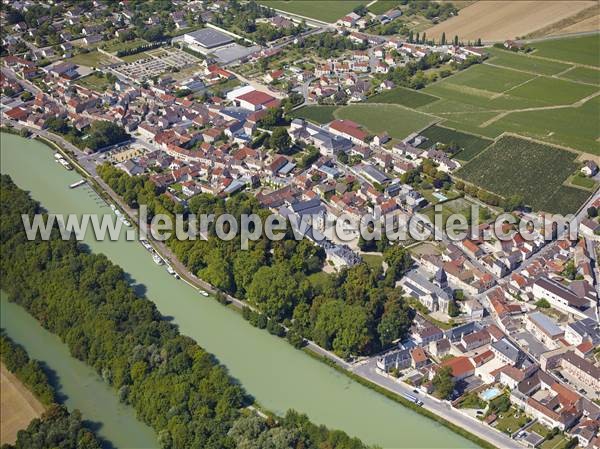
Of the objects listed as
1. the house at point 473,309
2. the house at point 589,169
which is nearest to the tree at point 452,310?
the house at point 473,309

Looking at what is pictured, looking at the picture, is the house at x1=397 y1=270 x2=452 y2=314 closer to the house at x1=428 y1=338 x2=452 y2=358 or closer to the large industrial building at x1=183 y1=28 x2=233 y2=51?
the house at x1=428 y1=338 x2=452 y2=358

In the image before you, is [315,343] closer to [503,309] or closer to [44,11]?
[503,309]

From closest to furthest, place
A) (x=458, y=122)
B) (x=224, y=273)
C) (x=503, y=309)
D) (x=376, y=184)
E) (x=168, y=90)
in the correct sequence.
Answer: (x=503, y=309)
(x=224, y=273)
(x=376, y=184)
(x=458, y=122)
(x=168, y=90)

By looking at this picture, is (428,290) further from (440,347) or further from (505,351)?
(505,351)

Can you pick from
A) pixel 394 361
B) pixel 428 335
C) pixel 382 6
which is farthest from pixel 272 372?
pixel 382 6

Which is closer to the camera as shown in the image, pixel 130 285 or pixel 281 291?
pixel 281 291

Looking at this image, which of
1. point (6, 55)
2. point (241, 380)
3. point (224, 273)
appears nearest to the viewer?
point (241, 380)

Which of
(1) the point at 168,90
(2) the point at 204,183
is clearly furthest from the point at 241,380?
(1) the point at 168,90
